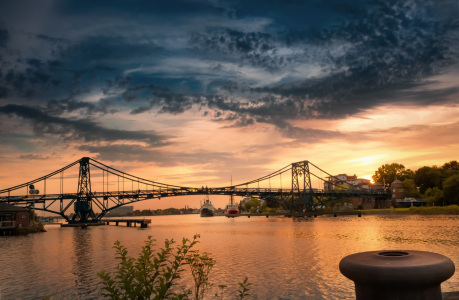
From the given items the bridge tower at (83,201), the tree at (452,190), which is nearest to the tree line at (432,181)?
the tree at (452,190)

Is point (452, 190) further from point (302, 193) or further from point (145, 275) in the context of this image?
point (145, 275)

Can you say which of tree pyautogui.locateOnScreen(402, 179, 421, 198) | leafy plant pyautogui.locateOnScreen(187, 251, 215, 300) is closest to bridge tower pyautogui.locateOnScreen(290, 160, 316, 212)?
tree pyautogui.locateOnScreen(402, 179, 421, 198)

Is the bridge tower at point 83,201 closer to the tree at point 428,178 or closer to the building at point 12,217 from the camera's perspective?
the building at point 12,217

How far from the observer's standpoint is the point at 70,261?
37.5 meters

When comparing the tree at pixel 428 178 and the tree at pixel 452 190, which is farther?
the tree at pixel 428 178

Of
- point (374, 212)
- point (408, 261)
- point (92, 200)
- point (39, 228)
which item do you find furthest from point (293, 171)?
point (408, 261)

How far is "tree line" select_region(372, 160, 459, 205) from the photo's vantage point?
116500 mm

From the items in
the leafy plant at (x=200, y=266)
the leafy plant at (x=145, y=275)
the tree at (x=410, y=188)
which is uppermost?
the tree at (x=410, y=188)

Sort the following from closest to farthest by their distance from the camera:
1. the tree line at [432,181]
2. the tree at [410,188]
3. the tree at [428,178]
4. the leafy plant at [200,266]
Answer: the leafy plant at [200,266] < the tree line at [432,181] < the tree at [428,178] < the tree at [410,188]

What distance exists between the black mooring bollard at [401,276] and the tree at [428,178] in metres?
156

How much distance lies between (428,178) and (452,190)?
34.3 meters

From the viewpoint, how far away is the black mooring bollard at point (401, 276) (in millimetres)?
5273

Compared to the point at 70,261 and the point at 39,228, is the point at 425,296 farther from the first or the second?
the point at 39,228

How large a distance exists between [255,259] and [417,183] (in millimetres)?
140510
